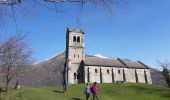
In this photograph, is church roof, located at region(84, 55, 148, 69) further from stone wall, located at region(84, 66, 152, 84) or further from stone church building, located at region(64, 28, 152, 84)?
stone wall, located at region(84, 66, 152, 84)

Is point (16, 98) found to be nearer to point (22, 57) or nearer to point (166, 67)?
point (22, 57)

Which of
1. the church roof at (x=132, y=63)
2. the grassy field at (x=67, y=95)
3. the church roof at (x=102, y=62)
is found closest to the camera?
the grassy field at (x=67, y=95)

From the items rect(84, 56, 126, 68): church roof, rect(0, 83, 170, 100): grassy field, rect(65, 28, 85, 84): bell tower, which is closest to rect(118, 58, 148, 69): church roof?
rect(84, 56, 126, 68): church roof

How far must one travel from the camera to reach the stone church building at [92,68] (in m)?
75.6

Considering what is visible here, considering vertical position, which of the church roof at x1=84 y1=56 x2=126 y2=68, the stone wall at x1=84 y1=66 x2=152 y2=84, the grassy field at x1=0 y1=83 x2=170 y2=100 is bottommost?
the grassy field at x1=0 y1=83 x2=170 y2=100

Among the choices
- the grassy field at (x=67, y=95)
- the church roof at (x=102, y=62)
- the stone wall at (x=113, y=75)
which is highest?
the church roof at (x=102, y=62)

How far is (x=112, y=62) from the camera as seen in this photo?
8281 cm

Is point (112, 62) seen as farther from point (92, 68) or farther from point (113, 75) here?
point (92, 68)

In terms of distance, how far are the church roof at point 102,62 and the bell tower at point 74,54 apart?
7.88 ft

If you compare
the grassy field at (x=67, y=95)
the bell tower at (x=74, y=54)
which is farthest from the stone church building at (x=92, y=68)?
the grassy field at (x=67, y=95)

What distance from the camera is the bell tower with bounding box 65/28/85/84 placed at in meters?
75.4

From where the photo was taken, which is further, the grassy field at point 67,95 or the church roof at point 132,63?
the church roof at point 132,63

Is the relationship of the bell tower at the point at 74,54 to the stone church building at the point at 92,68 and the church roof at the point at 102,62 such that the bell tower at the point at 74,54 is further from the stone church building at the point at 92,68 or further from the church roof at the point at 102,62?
the church roof at the point at 102,62

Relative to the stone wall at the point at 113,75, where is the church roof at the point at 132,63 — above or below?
above
